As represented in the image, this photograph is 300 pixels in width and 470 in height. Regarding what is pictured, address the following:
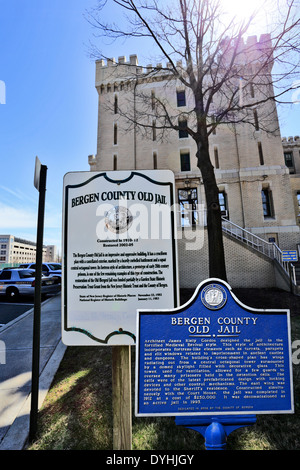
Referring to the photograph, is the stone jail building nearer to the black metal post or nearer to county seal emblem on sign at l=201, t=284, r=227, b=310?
the black metal post

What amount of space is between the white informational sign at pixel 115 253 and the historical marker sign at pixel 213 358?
263 millimetres

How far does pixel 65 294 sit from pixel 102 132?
1972cm

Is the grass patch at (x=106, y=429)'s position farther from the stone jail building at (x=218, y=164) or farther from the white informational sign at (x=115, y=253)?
the stone jail building at (x=218, y=164)

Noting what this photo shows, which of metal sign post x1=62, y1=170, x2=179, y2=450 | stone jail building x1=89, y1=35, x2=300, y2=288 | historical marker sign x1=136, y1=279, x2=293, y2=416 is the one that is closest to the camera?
historical marker sign x1=136, y1=279, x2=293, y2=416

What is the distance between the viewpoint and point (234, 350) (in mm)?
2270

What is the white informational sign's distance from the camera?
2459 millimetres

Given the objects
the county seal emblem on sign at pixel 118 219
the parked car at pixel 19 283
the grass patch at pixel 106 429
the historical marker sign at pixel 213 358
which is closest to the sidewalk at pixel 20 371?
the grass patch at pixel 106 429

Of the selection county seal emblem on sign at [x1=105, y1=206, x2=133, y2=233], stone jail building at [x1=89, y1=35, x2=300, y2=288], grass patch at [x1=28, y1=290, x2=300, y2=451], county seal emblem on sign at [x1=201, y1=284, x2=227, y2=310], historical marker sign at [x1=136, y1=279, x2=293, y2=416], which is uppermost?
stone jail building at [x1=89, y1=35, x2=300, y2=288]

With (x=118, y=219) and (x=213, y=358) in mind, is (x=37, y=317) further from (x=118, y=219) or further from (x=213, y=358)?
(x=213, y=358)

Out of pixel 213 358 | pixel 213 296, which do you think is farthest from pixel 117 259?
pixel 213 358

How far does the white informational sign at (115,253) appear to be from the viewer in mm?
2459

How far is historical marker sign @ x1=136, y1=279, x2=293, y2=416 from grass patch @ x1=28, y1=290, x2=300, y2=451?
3.08 feet

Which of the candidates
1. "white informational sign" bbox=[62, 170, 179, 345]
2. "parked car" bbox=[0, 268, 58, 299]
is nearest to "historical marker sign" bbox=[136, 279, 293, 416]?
"white informational sign" bbox=[62, 170, 179, 345]
